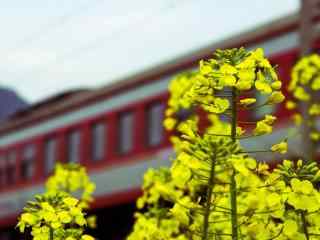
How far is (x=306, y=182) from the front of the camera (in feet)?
6.43

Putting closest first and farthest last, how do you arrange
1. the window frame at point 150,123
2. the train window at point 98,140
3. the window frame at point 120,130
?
1. the window frame at point 150,123
2. the window frame at point 120,130
3. the train window at point 98,140

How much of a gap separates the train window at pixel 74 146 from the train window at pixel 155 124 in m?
2.47

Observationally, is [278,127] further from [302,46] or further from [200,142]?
[200,142]

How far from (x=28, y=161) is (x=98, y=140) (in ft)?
10.2

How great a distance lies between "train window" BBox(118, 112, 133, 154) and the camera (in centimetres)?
1246

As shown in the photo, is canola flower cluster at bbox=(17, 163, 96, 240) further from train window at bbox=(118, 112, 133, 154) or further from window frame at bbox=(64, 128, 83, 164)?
window frame at bbox=(64, 128, 83, 164)

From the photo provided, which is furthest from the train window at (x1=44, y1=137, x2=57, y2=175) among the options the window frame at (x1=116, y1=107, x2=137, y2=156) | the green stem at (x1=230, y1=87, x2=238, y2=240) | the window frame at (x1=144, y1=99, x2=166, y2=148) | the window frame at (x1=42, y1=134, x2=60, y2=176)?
the green stem at (x1=230, y1=87, x2=238, y2=240)

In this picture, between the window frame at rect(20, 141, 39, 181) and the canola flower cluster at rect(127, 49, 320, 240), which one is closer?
the canola flower cluster at rect(127, 49, 320, 240)

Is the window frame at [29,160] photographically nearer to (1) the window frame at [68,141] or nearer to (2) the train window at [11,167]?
(2) the train window at [11,167]

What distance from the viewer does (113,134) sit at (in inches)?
510

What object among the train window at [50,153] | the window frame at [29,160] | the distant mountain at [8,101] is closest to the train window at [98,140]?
the train window at [50,153]

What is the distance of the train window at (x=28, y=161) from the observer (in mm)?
15904

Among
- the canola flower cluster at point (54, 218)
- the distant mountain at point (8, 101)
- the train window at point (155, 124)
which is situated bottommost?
the canola flower cluster at point (54, 218)

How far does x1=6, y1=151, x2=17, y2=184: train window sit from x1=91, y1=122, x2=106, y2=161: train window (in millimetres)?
3610
